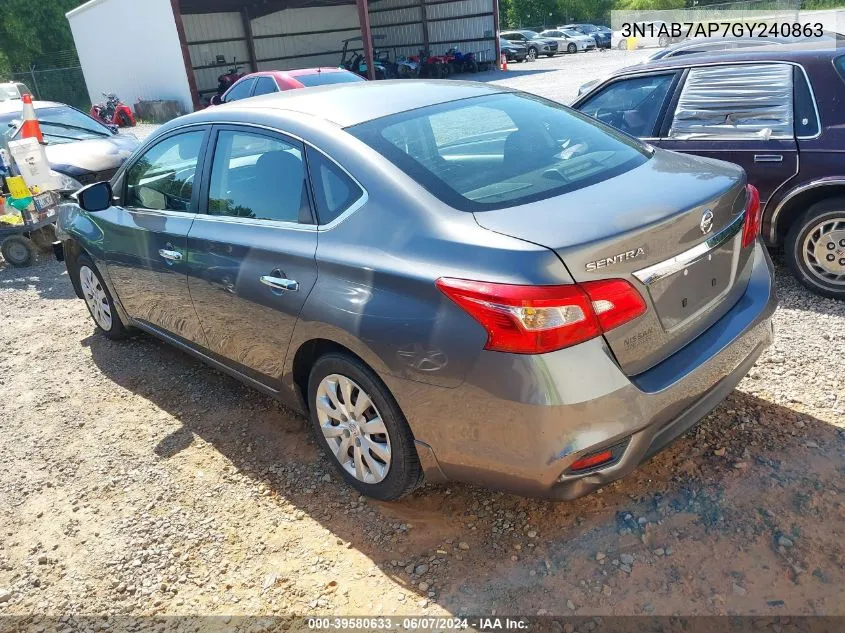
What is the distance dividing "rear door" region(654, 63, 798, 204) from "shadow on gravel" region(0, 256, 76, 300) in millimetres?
5457

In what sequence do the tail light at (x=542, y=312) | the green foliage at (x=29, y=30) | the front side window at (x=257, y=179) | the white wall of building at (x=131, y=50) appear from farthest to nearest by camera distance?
the green foliage at (x=29, y=30), the white wall of building at (x=131, y=50), the front side window at (x=257, y=179), the tail light at (x=542, y=312)

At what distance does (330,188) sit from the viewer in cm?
286

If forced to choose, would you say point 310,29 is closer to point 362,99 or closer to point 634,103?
point 634,103

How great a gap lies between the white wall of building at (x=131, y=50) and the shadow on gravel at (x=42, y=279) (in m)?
17.9

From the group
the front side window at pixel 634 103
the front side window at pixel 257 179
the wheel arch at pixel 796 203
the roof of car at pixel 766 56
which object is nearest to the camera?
the front side window at pixel 257 179

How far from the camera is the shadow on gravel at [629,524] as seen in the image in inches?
97.0

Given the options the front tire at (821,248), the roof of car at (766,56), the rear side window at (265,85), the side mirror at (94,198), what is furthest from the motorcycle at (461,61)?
the side mirror at (94,198)

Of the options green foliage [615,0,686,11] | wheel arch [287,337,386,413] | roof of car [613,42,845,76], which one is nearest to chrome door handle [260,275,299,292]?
wheel arch [287,337,386,413]

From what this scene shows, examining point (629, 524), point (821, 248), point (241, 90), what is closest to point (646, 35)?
point (241, 90)

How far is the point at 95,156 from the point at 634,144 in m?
7.23

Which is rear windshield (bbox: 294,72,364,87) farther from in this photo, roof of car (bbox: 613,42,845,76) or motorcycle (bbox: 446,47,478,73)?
motorcycle (bbox: 446,47,478,73)

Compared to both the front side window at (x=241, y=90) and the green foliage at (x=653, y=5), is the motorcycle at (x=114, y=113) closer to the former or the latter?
the front side window at (x=241, y=90)

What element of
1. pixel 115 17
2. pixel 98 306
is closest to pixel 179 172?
pixel 98 306

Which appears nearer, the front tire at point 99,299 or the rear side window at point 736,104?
the rear side window at point 736,104
